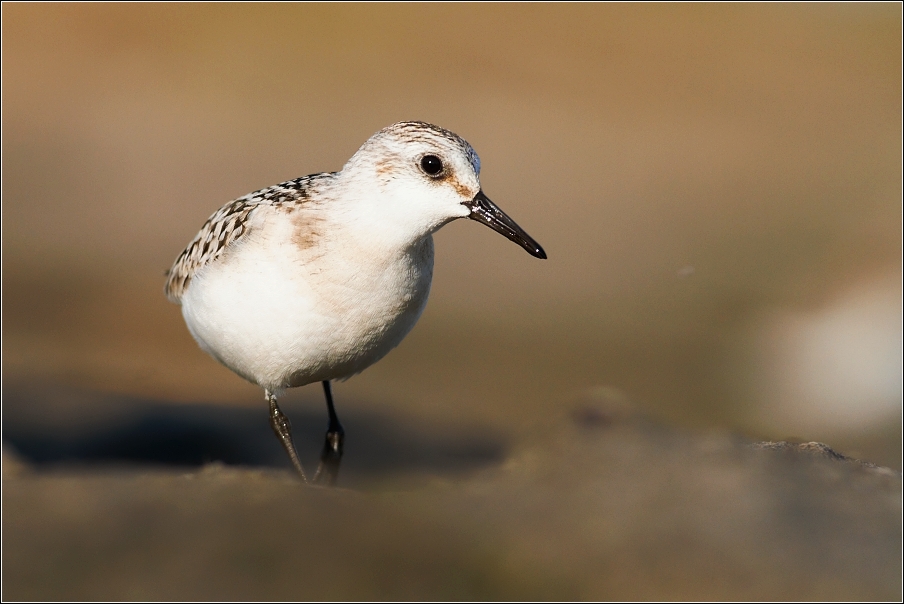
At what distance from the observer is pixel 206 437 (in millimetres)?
10664

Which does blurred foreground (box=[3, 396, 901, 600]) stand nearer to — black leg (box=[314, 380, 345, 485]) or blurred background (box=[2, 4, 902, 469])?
black leg (box=[314, 380, 345, 485])

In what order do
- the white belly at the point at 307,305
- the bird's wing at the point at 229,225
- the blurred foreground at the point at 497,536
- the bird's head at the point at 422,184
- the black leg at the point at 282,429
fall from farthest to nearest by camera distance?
the black leg at the point at 282,429 → the bird's wing at the point at 229,225 → the white belly at the point at 307,305 → the bird's head at the point at 422,184 → the blurred foreground at the point at 497,536

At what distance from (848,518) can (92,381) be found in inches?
408

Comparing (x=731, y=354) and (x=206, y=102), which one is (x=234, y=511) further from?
(x=206, y=102)

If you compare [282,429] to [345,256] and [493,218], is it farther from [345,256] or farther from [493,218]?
[493,218]

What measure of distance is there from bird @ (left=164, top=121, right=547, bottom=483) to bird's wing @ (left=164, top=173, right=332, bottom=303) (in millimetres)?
19

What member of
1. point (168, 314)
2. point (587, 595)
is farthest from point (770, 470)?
point (168, 314)

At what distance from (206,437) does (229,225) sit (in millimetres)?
4855

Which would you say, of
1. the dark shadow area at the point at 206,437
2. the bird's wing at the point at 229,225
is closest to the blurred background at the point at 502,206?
the dark shadow area at the point at 206,437

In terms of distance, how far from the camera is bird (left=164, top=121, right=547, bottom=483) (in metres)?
5.48

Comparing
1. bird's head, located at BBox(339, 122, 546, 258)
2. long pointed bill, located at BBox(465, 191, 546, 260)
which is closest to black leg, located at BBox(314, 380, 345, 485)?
bird's head, located at BBox(339, 122, 546, 258)

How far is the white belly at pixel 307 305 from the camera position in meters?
5.62

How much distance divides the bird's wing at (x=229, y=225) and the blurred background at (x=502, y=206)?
13.4 feet

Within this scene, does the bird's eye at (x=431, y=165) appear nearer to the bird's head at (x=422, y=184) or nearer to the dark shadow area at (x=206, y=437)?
the bird's head at (x=422, y=184)
